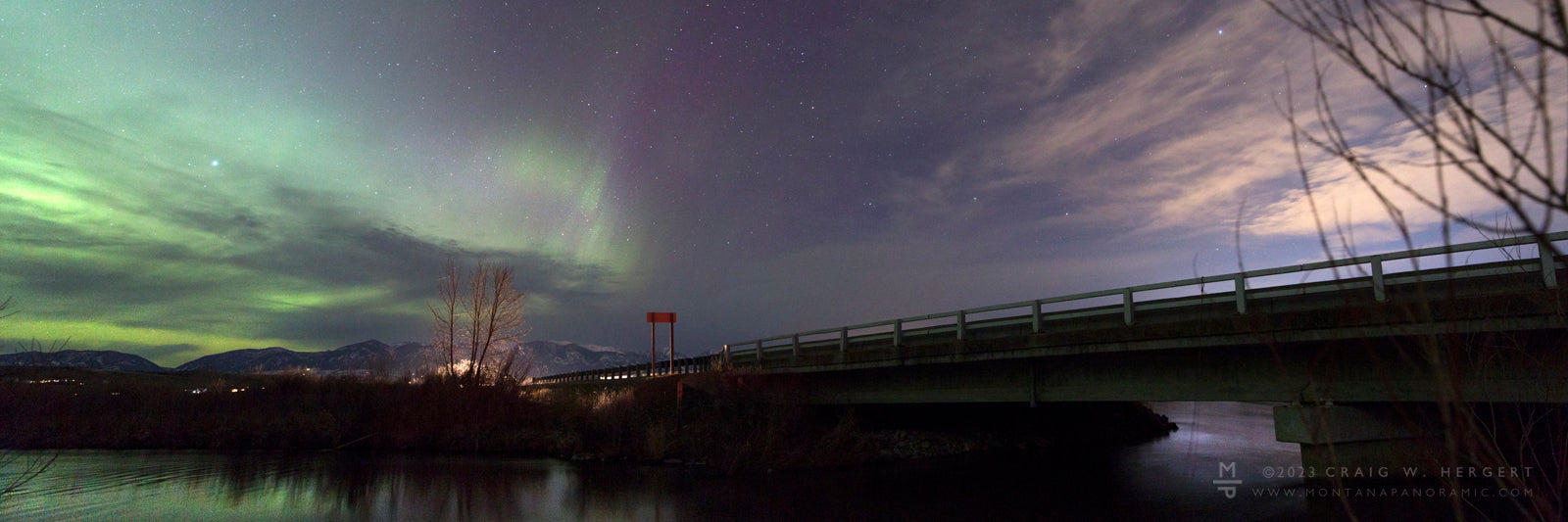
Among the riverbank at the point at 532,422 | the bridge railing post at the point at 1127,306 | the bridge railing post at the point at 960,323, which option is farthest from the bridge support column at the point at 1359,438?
the riverbank at the point at 532,422

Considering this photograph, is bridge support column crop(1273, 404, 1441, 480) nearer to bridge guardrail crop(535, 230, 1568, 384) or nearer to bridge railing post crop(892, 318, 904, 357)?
bridge guardrail crop(535, 230, 1568, 384)

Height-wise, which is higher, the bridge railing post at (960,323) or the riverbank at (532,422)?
the bridge railing post at (960,323)

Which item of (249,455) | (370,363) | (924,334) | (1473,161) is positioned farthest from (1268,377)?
(370,363)

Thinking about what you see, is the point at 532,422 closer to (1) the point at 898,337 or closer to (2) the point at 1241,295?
(1) the point at 898,337

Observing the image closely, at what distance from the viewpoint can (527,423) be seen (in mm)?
29516

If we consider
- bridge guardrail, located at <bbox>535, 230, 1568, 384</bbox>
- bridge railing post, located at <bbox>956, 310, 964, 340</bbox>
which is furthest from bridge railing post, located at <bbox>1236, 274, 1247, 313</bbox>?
bridge railing post, located at <bbox>956, 310, 964, 340</bbox>

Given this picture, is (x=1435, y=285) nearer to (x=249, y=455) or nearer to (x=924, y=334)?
(x=924, y=334)

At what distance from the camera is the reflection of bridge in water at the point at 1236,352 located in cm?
1205

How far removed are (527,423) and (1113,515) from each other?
22.3 meters

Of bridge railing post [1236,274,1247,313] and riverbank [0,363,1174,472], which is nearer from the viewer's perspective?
bridge railing post [1236,274,1247,313]

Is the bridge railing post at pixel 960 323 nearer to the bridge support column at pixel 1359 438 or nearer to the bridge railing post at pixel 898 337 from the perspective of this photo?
the bridge railing post at pixel 898 337

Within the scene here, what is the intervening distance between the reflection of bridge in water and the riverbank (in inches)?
105

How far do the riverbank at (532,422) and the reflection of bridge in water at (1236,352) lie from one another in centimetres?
266

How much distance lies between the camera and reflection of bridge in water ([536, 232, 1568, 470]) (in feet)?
39.5
